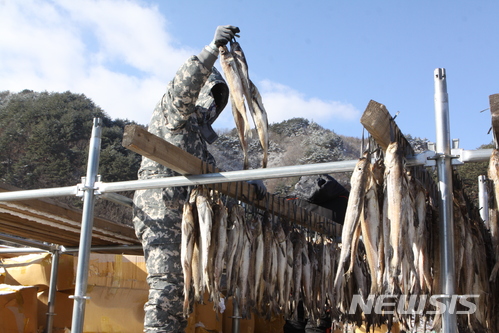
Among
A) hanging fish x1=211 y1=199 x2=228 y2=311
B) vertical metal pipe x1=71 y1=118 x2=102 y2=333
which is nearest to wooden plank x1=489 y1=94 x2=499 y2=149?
hanging fish x1=211 y1=199 x2=228 y2=311

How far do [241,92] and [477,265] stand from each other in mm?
1735

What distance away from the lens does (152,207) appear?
155 inches

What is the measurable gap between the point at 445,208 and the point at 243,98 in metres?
1.29

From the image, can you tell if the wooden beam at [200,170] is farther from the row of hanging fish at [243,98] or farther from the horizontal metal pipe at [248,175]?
the row of hanging fish at [243,98]

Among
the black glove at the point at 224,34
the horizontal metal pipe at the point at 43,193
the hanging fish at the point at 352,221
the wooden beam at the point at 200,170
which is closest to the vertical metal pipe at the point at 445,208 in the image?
the hanging fish at the point at 352,221

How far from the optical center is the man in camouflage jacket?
3691mm

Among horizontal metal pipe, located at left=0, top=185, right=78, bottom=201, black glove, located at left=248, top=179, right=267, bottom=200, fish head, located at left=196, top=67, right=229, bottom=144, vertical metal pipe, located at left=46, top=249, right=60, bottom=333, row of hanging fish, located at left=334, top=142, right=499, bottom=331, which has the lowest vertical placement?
vertical metal pipe, located at left=46, top=249, right=60, bottom=333

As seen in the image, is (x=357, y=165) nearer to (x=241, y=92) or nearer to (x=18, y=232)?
(x=241, y=92)

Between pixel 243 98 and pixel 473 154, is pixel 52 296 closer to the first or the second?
pixel 243 98

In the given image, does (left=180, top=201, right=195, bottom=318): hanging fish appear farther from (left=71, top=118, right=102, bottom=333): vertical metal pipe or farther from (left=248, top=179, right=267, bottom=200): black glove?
(left=248, top=179, right=267, bottom=200): black glove

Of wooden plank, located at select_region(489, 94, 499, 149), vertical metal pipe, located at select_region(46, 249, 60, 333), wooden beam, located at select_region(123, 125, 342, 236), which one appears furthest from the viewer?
vertical metal pipe, located at select_region(46, 249, 60, 333)

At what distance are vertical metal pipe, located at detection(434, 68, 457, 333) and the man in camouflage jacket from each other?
1408 millimetres

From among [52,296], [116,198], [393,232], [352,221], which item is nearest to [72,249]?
[52,296]

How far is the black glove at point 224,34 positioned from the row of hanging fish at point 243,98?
0.08 m
